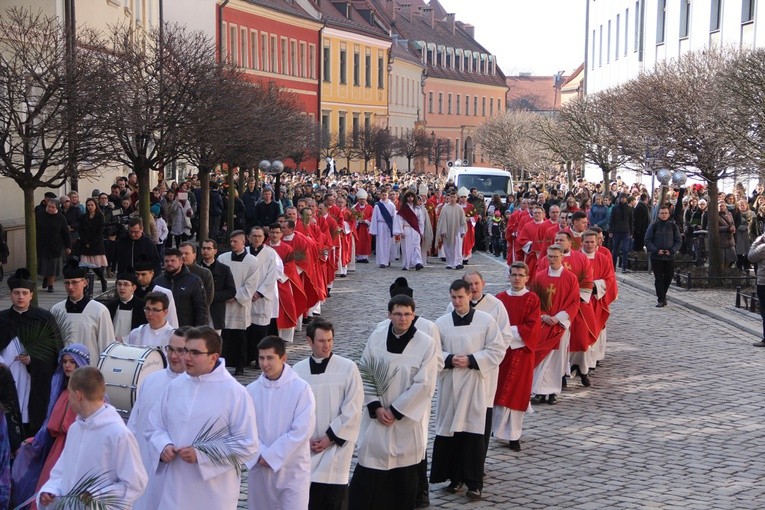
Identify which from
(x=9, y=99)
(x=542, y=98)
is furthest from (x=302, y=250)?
(x=542, y=98)

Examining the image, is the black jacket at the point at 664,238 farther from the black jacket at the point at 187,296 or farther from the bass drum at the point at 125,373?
the bass drum at the point at 125,373

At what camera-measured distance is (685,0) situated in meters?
41.6

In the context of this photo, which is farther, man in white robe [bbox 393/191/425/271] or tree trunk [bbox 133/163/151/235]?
man in white robe [bbox 393/191/425/271]

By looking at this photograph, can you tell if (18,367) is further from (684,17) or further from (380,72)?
(380,72)

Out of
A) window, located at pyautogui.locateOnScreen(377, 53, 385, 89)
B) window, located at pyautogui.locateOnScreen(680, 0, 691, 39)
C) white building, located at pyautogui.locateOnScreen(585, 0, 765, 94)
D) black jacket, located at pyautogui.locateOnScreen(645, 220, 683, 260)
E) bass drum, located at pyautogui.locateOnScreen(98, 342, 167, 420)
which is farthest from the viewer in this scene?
window, located at pyautogui.locateOnScreen(377, 53, 385, 89)

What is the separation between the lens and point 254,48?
59406 mm

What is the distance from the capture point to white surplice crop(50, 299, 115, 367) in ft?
33.8

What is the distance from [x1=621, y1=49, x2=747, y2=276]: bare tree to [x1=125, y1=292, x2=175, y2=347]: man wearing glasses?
14683 mm

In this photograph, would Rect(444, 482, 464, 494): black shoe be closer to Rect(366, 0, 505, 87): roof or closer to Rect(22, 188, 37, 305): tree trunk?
Rect(22, 188, 37, 305): tree trunk

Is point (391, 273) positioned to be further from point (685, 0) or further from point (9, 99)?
point (685, 0)

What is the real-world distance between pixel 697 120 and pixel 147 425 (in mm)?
19906

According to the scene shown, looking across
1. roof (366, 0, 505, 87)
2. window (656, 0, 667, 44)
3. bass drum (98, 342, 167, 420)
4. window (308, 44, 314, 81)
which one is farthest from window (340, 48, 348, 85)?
bass drum (98, 342, 167, 420)

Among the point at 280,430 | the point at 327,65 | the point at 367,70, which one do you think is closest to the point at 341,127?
the point at 327,65

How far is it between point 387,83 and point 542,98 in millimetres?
72588
